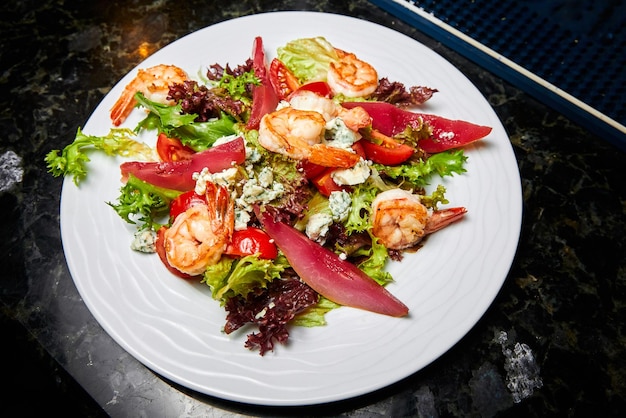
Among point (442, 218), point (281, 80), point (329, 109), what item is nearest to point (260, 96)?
point (281, 80)

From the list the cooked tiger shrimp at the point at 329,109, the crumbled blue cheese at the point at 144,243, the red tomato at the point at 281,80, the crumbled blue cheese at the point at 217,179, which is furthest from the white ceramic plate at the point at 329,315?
the red tomato at the point at 281,80

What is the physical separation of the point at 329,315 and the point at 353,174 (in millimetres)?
636

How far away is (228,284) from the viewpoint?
201 centimetres

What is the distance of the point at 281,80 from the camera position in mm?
2676

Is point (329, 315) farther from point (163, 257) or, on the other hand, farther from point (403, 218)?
point (163, 257)

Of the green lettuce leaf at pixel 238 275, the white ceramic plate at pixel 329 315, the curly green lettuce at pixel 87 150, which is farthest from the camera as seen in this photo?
the curly green lettuce at pixel 87 150

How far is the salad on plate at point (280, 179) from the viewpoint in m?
2.09

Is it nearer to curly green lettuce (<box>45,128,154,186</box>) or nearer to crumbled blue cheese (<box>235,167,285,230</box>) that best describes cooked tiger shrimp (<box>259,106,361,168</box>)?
crumbled blue cheese (<box>235,167,285,230</box>)

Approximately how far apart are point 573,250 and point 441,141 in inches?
36.5

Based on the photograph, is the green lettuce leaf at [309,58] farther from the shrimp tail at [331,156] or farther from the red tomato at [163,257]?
the red tomato at [163,257]

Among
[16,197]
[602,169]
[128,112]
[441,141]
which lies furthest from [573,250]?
[16,197]

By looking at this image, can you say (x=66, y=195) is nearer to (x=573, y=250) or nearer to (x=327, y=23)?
(x=327, y=23)

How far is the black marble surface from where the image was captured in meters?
2.19

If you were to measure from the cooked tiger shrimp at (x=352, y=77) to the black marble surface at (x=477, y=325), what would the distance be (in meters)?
1.01
